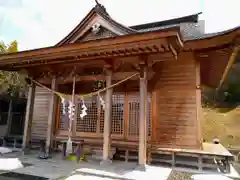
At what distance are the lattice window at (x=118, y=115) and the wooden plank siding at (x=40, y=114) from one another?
364 centimetres

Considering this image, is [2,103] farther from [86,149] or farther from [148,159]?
[148,159]

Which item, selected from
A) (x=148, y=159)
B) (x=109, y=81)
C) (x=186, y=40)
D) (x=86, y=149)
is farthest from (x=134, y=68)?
(x=86, y=149)

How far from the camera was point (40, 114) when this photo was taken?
9461mm

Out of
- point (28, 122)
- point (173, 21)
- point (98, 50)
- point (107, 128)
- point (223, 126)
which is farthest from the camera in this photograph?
point (223, 126)

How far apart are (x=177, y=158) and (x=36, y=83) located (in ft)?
19.7

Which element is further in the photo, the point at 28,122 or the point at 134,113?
the point at 28,122

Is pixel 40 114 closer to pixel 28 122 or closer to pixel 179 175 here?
pixel 28 122

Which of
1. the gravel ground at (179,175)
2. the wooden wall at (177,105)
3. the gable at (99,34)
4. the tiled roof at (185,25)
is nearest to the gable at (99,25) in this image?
the gable at (99,34)

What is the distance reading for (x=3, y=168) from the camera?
5238mm

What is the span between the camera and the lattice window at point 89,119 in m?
7.81

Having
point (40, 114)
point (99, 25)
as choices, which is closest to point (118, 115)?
point (99, 25)

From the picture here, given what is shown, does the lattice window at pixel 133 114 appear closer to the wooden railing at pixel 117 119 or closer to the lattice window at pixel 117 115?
the wooden railing at pixel 117 119

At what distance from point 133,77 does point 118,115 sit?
1924 mm

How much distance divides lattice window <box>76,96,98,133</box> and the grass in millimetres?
12682
